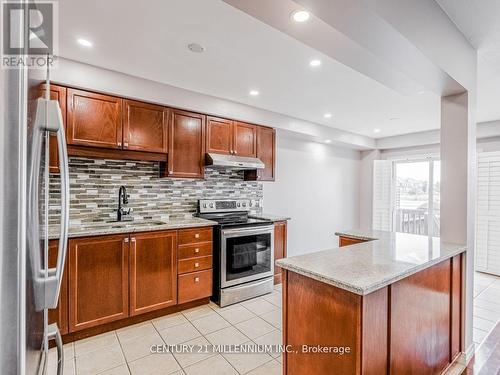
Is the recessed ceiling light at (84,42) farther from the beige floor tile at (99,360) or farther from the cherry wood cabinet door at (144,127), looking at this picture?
the beige floor tile at (99,360)

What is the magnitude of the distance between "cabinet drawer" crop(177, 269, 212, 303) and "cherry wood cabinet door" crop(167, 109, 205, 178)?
1166 millimetres

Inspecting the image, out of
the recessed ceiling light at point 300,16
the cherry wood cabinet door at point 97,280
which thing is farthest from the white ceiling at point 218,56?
the cherry wood cabinet door at point 97,280

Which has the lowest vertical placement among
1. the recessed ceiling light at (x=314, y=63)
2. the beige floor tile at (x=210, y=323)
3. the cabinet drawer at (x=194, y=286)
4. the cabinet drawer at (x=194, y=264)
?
the beige floor tile at (x=210, y=323)

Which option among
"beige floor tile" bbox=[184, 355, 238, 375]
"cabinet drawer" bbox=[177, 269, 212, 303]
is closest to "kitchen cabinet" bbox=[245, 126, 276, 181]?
"cabinet drawer" bbox=[177, 269, 212, 303]

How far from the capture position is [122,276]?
2508 millimetres

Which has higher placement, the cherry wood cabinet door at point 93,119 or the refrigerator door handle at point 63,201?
the cherry wood cabinet door at point 93,119

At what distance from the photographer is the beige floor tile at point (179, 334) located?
239 cm

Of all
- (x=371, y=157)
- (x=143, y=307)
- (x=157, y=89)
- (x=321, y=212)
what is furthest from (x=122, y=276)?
(x=371, y=157)

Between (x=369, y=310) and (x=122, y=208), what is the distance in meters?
2.66

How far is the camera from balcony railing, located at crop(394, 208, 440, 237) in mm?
5289

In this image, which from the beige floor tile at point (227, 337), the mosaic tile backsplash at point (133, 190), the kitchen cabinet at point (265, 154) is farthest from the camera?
the kitchen cabinet at point (265, 154)

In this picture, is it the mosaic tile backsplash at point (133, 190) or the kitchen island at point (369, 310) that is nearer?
the kitchen island at point (369, 310)

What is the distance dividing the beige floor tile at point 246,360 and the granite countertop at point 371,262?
3.48ft
